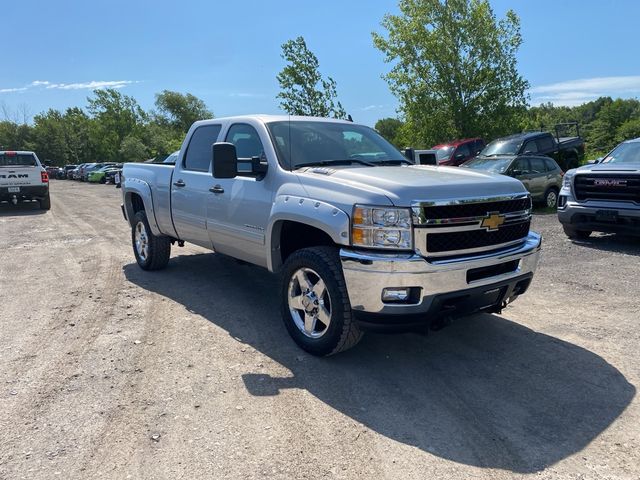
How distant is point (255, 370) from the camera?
3.93m

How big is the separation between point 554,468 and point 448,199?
176cm

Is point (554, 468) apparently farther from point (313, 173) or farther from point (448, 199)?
point (313, 173)

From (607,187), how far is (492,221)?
17.8 feet

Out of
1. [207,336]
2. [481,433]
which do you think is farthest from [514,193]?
[207,336]

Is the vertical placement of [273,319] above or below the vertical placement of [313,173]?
below

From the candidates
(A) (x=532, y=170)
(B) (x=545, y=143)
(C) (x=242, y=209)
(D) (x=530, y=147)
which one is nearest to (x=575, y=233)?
(A) (x=532, y=170)

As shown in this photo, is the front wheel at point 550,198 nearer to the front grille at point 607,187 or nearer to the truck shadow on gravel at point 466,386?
the front grille at point 607,187

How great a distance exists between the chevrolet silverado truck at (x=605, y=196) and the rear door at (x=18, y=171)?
15005 millimetres

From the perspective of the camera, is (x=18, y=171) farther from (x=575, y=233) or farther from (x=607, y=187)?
(x=607, y=187)

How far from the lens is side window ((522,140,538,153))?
1499 centimetres

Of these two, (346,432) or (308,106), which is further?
(308,106)

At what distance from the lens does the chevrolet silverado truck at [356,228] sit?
11.6 ft

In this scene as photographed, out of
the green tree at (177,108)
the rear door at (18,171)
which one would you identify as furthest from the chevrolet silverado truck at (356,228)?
the green tree at (177,108)

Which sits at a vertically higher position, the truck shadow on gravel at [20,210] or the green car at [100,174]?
the green car at [100,174]
